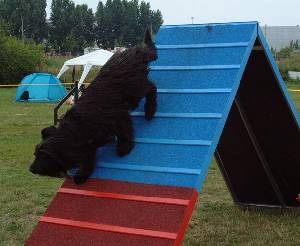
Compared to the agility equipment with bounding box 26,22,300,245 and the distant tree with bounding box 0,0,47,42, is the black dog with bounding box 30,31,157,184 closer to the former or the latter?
the agility equipment with bounding box 26,22,300,245

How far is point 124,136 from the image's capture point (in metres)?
3.46

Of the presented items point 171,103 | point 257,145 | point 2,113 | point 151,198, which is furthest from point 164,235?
point 2,113

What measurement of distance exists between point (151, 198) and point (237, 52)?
46.3 inches

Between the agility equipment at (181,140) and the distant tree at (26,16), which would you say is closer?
the agility equipment at (181,140)

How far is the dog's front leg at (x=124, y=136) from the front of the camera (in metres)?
3.46

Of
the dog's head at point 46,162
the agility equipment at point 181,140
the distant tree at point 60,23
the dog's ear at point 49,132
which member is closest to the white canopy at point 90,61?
the agility equipment at point 181,140

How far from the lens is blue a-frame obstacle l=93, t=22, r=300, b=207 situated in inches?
130

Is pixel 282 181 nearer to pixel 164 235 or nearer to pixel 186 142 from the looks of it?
pixel 186 142

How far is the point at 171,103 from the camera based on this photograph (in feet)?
12.0

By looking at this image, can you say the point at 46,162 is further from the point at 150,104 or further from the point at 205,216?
the point at 205,216

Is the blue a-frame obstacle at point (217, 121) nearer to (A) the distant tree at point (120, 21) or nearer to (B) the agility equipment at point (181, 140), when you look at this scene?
(B) the agility equipment at point (181, 140)

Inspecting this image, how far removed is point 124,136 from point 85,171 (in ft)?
1.10

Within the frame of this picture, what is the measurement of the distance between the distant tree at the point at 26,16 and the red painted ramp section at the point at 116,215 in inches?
2330

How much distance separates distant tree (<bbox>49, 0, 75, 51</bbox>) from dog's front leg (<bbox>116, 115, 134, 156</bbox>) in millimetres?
57765
